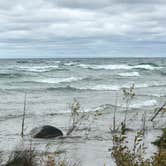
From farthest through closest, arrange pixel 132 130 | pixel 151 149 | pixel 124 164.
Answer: pixel 132 130 → pixel 151 149 → pixel 124 164

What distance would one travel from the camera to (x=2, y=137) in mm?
13727

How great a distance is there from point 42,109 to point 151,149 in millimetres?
9730

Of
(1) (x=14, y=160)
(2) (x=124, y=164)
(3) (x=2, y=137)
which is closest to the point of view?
(2) (x=124, y=164)

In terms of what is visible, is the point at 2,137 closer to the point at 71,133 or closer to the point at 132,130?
the point at 71,133

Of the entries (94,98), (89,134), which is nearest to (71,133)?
(89,134)

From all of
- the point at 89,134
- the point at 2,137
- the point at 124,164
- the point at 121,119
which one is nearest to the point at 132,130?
A: the point at 89,134

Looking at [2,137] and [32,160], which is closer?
[32,160]

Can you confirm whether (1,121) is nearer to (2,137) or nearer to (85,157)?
(2,137)

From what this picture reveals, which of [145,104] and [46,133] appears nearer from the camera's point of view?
[46,133]

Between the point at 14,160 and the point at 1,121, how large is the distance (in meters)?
8.94

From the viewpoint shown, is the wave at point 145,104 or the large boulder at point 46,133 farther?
the wave at point 145,104

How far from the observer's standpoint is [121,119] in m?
17.7

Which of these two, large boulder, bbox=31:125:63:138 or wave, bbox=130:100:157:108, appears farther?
wave, bbox=130:100:157:108

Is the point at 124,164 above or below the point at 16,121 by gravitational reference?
above
